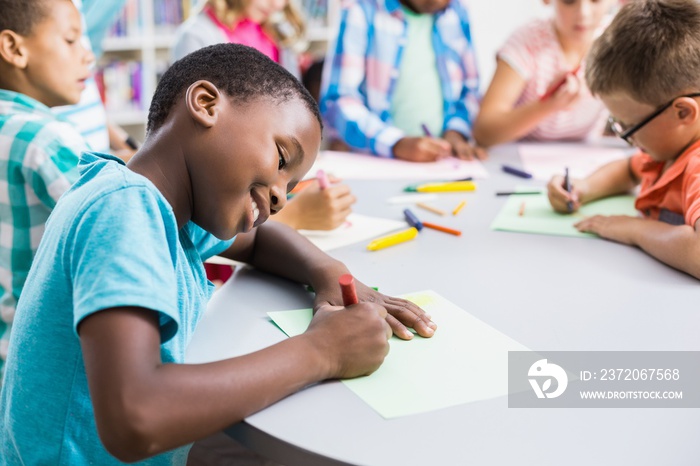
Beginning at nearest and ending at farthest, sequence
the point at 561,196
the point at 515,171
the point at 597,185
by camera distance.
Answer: the point at 561,196 → the point at 597,185 → the point at 515,171

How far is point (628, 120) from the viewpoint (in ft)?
3.57

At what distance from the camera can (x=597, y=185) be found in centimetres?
128

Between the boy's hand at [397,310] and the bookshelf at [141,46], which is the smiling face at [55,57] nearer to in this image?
the boy's hand at [397,310]

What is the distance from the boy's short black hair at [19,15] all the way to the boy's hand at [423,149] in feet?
2.88

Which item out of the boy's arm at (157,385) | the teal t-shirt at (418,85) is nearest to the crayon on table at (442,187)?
the teal t-shirt at (418,85)

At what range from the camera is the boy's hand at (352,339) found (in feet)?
1.99

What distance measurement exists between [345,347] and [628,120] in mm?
739

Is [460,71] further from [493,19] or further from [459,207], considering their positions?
[493,19]

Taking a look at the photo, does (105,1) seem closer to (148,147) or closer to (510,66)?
(510,66)

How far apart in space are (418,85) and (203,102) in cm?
134

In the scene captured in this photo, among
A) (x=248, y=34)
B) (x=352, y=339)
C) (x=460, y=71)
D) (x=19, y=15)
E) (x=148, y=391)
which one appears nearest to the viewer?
(x=148, y=391)

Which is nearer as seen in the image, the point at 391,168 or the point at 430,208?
the point at 430,208

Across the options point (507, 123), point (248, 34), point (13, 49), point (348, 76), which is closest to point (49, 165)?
point (13, 49)

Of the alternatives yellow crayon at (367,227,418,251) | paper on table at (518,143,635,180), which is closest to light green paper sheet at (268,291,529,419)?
yellow crayon at (367,227,418,251)
